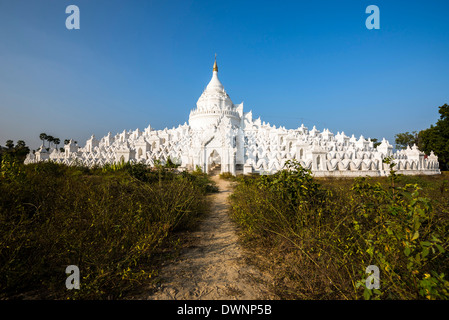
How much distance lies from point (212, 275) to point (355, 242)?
226 cm

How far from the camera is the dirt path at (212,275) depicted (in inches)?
118

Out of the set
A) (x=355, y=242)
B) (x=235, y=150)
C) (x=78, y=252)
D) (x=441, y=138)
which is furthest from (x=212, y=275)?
(x=441, y=138)

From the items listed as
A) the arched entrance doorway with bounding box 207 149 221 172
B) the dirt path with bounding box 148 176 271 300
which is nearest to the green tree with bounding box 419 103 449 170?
the arched entrance doorway with bounding box 207 149 221 172

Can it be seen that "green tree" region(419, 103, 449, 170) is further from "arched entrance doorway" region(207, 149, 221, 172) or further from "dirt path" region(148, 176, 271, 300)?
"dirt path" region(148, 176, 271, 300)

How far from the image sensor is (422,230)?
9.00ft

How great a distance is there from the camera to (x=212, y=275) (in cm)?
352

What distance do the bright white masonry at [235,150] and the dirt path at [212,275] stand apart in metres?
10.9

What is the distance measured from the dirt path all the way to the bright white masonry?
10.9 meters

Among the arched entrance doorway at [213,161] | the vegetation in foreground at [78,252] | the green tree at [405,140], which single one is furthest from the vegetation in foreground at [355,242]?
the green tree at [405,140]

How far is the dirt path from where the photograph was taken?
3.00m

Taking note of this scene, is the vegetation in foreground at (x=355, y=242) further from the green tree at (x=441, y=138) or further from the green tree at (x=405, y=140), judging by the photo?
the green tree at (x=405, y=140)

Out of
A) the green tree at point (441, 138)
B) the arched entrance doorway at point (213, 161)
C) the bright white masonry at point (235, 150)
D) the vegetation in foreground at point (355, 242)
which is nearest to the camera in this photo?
the vegetation in foreground at point (355, 242)
